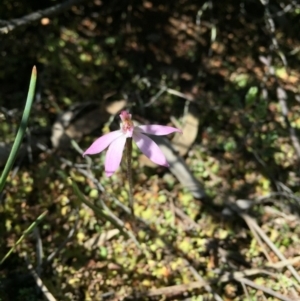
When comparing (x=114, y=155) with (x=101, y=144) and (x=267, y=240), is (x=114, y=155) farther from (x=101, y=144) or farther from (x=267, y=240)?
(x=267, y=240)

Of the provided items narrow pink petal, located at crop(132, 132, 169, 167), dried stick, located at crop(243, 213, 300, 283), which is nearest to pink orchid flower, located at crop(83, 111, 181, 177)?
narrow pink petal, located at crop(132, 132, 169, 167)

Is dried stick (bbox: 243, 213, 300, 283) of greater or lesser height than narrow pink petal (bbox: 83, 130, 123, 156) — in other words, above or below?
below

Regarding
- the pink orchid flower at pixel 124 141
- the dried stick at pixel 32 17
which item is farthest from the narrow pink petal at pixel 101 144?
the dried stick at pixel 32 17

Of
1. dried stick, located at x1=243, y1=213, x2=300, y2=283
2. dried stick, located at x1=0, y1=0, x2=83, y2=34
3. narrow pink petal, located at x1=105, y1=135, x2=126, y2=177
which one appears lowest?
dried stick, located at x1=243, y1=213, x2=300, y2=283

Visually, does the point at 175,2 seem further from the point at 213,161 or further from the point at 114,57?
the point at 213,161

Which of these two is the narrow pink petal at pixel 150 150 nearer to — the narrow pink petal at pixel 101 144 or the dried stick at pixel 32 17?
the narrow pink petal at pixel 101 144

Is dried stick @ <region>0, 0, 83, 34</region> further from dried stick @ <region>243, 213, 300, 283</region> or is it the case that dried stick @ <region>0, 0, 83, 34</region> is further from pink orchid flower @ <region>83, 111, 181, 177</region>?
dried stick @ <region>243, 213, 300, 283</region>

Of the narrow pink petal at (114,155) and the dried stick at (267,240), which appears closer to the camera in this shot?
the narrow pink petal at (114,155)
